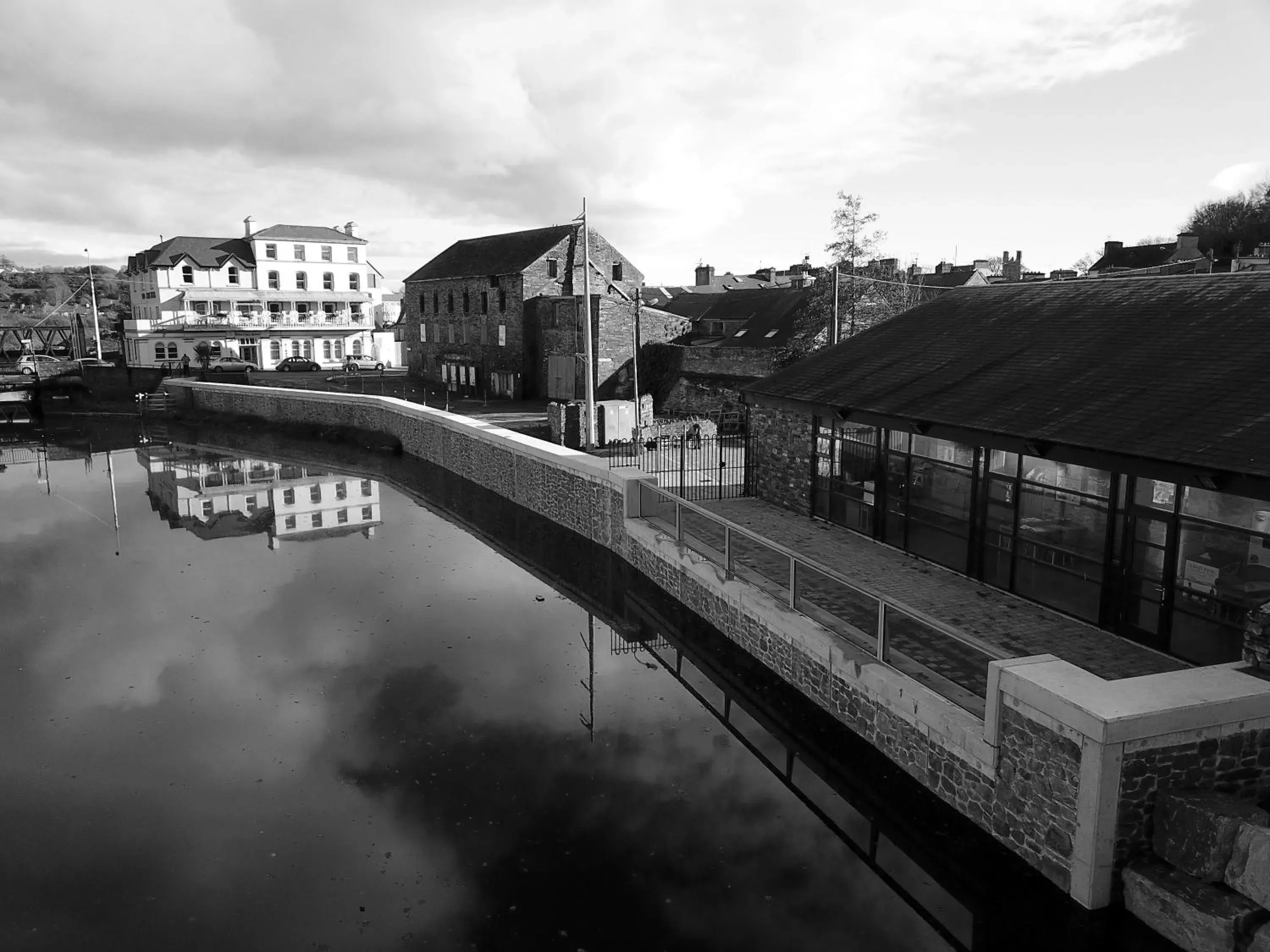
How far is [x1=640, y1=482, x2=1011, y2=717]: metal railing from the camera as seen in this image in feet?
27.3

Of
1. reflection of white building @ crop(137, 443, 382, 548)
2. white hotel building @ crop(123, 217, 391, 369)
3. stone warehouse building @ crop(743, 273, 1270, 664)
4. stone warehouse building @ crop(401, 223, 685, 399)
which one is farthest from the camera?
white hotel building @ crop(123, 217, 391, 369)

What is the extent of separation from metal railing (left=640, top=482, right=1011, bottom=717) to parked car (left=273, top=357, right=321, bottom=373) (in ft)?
138

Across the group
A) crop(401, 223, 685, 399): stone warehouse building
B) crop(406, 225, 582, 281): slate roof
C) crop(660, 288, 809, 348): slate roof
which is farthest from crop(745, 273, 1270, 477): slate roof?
crop(406, 225, 582, 281): slate roof

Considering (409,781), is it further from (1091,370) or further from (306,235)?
(306,235)

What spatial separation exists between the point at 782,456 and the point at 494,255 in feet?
92.4

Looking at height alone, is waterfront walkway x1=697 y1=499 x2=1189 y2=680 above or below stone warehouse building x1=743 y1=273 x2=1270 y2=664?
below

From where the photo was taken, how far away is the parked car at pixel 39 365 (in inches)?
1793

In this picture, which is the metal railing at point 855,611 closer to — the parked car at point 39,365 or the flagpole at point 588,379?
the flagpole at point 588,379

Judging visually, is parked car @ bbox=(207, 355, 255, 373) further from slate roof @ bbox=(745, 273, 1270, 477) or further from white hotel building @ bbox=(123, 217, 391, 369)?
slate roof @ bbox=(745, 273, 1270, 477)

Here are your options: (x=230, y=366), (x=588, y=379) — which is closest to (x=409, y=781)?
(x=588, y=379)

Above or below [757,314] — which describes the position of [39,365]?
below

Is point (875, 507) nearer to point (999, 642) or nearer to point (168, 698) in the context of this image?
point (999, 642)

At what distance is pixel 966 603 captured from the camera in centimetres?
1097

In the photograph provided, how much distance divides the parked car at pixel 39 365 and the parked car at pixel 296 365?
1114 centimetres
